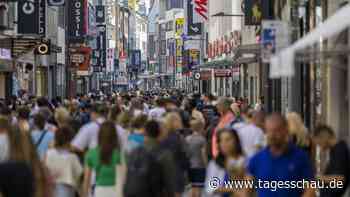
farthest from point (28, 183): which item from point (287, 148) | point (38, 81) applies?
point (38, 81)

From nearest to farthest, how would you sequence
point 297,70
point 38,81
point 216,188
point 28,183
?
point 28,183 < point 216,188 < point 297,70 < point 38,81

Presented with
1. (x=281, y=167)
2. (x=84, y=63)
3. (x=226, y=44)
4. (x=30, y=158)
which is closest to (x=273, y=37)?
(x=281, y=167)

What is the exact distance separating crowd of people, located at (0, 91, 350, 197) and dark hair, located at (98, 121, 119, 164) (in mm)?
11

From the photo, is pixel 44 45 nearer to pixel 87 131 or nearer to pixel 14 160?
pixel 87 131

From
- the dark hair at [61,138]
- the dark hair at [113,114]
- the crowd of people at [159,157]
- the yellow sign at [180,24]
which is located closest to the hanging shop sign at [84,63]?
the dark hair at [113,114]

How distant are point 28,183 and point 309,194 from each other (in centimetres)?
356

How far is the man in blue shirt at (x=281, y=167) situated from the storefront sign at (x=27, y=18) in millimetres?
34646

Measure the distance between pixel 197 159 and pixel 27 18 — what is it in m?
29.9

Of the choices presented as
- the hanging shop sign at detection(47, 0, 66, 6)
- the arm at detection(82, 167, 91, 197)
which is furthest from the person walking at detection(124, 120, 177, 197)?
the hanging shop sign at detection(47, 0, 66, 6)

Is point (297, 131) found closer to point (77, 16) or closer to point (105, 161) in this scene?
point (105, 161)

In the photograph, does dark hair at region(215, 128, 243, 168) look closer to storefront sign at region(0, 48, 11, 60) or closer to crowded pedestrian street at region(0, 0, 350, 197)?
crowded pedestrian street at region(0, 0, 350, 197)

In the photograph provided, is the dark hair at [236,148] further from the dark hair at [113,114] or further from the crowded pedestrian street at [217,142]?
the dark hair at [113,114]

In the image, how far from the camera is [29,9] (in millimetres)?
44375

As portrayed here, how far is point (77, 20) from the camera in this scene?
74.2 metres
